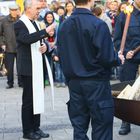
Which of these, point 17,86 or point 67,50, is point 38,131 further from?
point 17,86

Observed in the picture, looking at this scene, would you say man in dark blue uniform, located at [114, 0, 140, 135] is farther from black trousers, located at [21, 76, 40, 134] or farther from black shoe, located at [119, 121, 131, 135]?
black trousers, located at [21, 76, 40, 134]

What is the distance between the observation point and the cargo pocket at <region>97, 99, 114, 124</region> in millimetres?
4598

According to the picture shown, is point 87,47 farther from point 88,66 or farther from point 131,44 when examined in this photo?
point 131,44

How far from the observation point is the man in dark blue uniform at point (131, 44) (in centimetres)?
645

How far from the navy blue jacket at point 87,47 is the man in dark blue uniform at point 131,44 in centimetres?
176

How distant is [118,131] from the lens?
6840mm

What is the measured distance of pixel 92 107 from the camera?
4645 mm

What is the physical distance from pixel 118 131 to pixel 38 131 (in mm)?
1129

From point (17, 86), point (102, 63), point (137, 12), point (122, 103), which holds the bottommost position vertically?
point (17, 86)

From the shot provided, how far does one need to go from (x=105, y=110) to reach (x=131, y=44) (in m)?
2.09

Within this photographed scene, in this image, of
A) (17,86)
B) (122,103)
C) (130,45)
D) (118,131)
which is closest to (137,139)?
(118,131)

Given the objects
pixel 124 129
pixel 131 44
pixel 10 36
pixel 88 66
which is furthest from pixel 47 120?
pixel 10 36

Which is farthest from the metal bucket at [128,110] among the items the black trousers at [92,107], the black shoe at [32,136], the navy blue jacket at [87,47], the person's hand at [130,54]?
the black shoe at [32,136]

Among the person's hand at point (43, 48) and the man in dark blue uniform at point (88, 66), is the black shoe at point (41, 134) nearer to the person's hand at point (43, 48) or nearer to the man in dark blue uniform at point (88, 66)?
the person's hand at point (43, 48)
